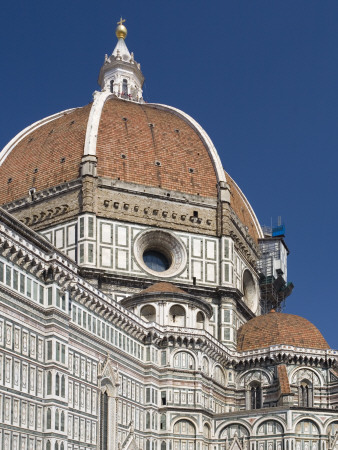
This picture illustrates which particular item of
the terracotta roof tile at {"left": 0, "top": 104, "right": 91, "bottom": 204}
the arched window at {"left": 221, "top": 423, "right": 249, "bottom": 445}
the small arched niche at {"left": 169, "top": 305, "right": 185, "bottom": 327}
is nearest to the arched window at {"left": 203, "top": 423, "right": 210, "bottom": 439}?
the arched window at {"left": 221, "top": 423, "right": 249, "bottom": 445}

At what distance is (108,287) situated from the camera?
64.4 m

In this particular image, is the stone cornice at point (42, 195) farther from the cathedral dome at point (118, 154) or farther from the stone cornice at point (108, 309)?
the stone cornice at point (108, 309)

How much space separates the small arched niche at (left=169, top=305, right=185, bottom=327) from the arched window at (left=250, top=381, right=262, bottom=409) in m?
8.21

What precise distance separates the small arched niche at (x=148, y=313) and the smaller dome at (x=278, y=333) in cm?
930

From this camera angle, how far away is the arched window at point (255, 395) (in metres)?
64.1

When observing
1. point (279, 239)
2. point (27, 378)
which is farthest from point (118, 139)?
point (27, 378)

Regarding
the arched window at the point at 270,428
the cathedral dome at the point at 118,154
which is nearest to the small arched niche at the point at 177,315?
the arched window at the point at 270,428

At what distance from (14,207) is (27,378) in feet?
95.2

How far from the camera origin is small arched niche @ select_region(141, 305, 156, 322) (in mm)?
60753

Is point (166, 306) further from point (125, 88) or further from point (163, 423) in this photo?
point (125, 88)

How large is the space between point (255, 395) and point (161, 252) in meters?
13.3

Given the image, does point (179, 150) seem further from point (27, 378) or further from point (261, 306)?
point (27, 378)

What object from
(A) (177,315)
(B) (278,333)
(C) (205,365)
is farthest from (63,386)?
(B) (278,333)

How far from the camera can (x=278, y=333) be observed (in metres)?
66.1
